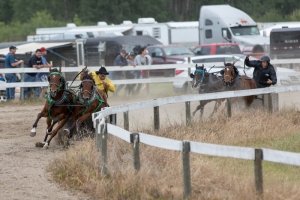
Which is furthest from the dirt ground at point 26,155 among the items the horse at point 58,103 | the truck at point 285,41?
the truck at point 285,41

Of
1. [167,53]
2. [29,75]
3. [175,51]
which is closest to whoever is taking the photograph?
[29,75]

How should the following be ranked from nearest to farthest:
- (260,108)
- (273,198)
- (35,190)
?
(273,198) → (35,190) → (260,108)

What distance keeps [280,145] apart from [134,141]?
443 cm

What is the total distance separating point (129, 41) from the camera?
36875 millimetres

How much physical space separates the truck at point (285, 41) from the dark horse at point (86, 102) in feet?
83.0

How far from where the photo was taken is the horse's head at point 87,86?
13.5 metres

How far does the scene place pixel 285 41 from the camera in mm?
38750

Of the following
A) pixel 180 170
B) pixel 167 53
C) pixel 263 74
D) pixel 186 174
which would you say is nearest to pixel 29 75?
pixel 263 74

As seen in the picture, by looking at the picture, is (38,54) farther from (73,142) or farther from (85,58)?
(85,58)

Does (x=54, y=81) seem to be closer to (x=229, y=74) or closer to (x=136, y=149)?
(x=136, y=149)

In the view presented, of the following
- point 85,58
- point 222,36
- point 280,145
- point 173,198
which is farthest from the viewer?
point 222,36

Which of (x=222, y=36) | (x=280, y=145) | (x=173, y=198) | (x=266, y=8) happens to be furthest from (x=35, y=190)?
(x=266, y=8)

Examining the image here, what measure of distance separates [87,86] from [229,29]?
92.8 feet

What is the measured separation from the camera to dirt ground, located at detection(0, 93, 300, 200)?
9.72 meters
